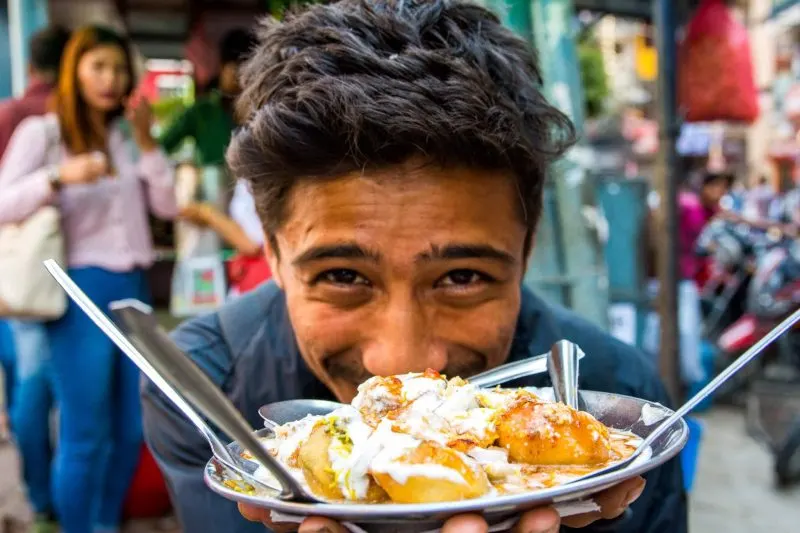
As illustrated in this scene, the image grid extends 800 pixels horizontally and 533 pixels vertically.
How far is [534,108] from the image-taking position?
5.05 ft

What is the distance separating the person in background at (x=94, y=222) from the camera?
10.5ft

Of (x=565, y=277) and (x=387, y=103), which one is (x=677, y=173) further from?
(x=387, y=103)

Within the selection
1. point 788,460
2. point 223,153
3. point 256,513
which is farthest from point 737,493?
point 256,513

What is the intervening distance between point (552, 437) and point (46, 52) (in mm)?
3789

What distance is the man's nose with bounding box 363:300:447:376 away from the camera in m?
1.29

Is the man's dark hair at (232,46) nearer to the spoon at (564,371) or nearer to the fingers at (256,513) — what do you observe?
the spoon at (564,371)

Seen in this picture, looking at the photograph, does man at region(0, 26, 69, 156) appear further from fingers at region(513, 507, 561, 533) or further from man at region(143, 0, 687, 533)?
fingers at region(513, 507, 561, 533)

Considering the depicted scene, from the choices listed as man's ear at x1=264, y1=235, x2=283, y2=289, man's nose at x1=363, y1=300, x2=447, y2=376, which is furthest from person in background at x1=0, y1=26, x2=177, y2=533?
man's nose at x1=363, y1=300, x2=447, y2=376

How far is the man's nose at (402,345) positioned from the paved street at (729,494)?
2983 millimetres

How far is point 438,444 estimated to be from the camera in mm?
863

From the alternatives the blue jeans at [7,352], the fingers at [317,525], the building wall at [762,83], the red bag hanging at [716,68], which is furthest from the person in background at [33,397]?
the building wall at [762,83]

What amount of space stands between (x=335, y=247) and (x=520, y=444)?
0.55 metres

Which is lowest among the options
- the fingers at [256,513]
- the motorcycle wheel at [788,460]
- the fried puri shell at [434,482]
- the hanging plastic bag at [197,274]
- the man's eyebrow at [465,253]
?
the motorcycle wheel at [788,460]

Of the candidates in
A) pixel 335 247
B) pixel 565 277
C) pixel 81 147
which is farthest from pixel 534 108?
pixel 81 147
